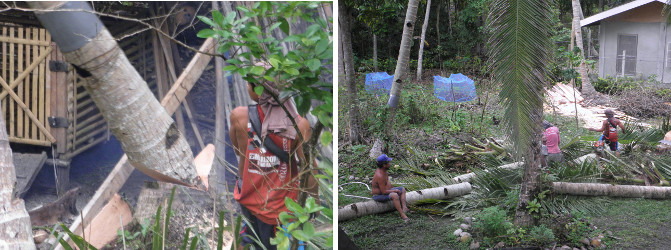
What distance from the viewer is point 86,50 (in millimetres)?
2629

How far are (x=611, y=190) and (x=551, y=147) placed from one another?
0.70 metres

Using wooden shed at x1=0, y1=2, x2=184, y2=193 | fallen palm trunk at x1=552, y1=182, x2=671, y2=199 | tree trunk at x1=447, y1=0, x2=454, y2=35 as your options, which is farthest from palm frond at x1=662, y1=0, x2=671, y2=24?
wooden shed at x1=0, y1=2, x2=184, y2=193

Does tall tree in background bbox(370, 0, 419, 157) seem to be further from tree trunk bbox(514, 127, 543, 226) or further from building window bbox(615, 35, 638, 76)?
building window bbox(615, 35, 638, 76)

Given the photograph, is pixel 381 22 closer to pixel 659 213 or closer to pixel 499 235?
pixel 499 235

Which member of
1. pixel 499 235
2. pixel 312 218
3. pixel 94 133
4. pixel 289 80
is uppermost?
pixel 289 80

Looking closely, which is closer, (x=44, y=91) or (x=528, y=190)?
(x=44, y=91)

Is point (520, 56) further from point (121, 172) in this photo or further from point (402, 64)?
point (121, 172)

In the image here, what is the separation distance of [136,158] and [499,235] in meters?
3.51

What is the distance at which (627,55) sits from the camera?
5.85 meters

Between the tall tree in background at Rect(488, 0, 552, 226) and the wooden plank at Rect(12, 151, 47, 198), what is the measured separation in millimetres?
3460

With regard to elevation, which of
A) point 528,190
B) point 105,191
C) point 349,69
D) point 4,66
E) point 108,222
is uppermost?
point 4,66

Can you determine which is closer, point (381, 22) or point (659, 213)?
point (659, 213)

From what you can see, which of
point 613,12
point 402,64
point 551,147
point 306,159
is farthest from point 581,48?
point 306,159

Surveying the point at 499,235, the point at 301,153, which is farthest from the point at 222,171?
the point at 499,235
